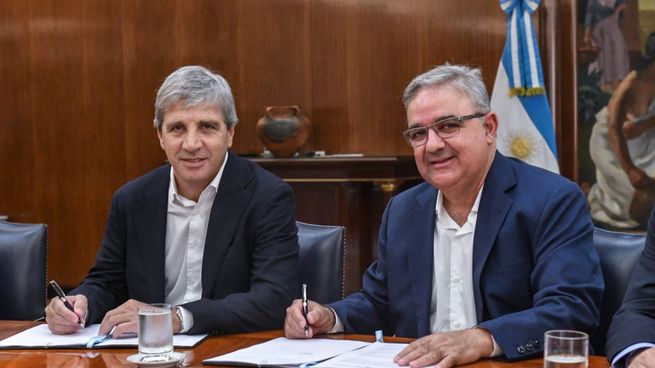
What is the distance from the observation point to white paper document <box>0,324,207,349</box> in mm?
2438

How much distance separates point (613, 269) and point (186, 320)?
1224 millimetres

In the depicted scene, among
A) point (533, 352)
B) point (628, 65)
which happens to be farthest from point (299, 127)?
point (533, 352)

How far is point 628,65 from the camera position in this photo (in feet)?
19.1

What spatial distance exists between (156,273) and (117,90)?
15.3 ft

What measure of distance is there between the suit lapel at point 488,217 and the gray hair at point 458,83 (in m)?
0.21

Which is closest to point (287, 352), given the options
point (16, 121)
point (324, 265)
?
point (324, 265)

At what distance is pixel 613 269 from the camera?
8.46 feet

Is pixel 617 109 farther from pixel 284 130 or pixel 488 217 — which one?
pixel 488 217

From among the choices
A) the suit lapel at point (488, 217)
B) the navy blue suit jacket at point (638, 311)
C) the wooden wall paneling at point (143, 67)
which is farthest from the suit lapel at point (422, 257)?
the wooden wall paneling at point (143, 67)

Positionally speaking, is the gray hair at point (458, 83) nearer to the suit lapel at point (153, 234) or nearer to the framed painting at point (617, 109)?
the suit lapel at point (153, 234)

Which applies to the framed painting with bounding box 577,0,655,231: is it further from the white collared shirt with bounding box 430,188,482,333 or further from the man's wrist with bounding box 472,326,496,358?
the man's wrist with bounding box 472,326,496,358

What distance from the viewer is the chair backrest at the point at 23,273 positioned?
3361mm

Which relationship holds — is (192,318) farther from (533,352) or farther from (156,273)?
(533,352)

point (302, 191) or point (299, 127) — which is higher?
point (299, 127)
